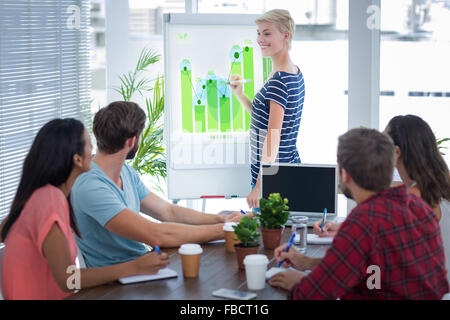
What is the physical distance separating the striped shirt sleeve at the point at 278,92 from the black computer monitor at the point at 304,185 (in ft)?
2.32

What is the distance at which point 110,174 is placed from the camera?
2375 mm

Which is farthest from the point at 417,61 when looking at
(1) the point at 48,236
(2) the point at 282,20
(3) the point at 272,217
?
(1) the point at 48,236

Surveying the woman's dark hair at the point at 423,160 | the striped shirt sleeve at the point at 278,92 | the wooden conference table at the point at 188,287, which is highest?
the striped shirt sleeve at the point at 278,92

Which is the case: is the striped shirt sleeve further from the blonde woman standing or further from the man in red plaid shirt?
the man in red plaid shirt

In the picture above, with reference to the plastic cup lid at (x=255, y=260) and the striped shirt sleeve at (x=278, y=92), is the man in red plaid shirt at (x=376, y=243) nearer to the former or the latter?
the plastic cup lid at (x=255, y=260)

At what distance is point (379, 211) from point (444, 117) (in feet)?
8.34

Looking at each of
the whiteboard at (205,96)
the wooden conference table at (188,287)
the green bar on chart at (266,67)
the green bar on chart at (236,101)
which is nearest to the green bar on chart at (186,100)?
the whiteboard at (205,96)

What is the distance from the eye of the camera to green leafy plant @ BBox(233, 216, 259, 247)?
2.04m

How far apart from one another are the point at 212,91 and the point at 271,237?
5.68 ft

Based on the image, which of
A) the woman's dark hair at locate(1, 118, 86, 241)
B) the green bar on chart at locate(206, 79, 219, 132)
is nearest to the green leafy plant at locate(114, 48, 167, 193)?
the green bar on chart at locate(206, 79, 219, 132)

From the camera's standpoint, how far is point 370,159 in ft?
5.59

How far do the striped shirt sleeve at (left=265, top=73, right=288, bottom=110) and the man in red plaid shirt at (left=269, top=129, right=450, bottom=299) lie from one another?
1506 mm

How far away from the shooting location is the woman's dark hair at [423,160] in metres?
2.19

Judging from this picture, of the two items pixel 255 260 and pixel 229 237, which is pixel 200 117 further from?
pixel 255 260
